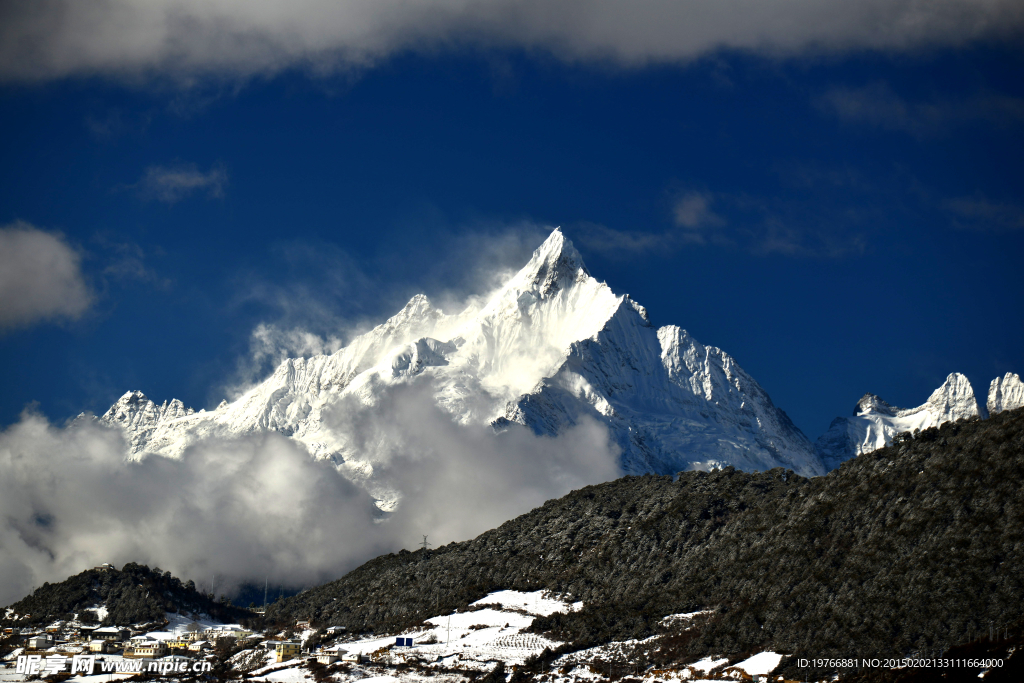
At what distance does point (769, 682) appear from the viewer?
194500 mm

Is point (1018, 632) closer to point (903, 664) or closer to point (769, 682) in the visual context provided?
point (903, 664)

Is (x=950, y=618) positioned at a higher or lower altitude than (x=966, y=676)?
higher

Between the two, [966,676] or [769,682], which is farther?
[769,682]

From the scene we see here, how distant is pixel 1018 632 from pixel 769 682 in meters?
41.8

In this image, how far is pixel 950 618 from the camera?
646ft

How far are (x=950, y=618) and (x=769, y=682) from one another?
113ft

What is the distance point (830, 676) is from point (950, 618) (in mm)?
24567

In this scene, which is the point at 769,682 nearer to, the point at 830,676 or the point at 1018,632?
the point at 830,676

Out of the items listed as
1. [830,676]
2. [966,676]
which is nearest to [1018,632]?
[966,676]

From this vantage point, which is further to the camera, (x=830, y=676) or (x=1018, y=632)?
(x=830, y=676)

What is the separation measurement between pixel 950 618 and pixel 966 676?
1073 inches

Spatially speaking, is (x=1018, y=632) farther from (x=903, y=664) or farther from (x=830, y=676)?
(x=830, y=676)

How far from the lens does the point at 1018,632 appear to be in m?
181

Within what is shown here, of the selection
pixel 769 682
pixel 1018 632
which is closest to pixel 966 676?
pixel 1018 632
